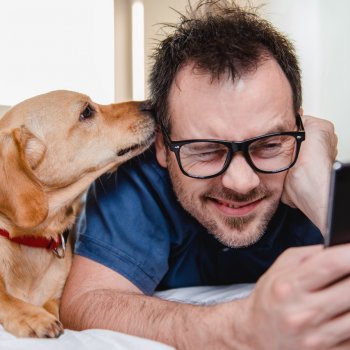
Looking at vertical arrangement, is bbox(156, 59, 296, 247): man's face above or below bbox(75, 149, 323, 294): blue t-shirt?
above

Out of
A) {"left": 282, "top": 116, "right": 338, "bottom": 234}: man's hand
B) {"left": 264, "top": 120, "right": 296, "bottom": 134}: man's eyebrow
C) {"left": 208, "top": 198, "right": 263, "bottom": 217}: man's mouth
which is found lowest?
{"left": 208, "top": 198, "right": 263, "bottom": 217}: man's mouth

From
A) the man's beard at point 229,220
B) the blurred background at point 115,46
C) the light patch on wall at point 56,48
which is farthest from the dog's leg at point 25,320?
the light patch on wall at point 56,48

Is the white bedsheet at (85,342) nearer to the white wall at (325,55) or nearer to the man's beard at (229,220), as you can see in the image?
the man's beard at (229,220)

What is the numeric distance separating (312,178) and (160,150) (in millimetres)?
384

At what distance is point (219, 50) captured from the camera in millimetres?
1016

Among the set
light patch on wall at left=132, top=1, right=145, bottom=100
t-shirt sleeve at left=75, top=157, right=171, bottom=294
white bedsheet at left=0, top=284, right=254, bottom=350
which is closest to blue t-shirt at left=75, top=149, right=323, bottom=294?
t-shirt sleeve at left=75, top=157, right=171, bottom=294

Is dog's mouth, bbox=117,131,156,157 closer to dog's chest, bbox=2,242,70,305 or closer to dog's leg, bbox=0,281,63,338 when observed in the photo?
dog's chest, bbox=2,242,70,305

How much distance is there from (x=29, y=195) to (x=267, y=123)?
21.6 inches

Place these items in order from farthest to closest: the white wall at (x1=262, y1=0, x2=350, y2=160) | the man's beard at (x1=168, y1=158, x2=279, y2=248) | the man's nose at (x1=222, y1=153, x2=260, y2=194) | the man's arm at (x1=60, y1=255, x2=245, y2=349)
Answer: the white wall at (x1=262, y1=0, x2=350, y2=160)
the man's beard at (x1=168, y1=158, x2=279, y2=248)
the man's nose at (x1=222, y1=153, x2=260, y2=194)
the man's arm at (x1=60, y1=255, x2=245, y2=349)

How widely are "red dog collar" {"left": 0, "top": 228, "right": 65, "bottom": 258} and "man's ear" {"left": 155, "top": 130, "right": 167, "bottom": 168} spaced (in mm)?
331

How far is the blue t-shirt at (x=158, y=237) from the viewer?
3.36ft

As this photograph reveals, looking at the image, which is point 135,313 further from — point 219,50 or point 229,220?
point 219,50

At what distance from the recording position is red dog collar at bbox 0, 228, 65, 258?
1097mm

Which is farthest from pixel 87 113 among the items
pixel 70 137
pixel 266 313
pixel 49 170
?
pixel 266 313
